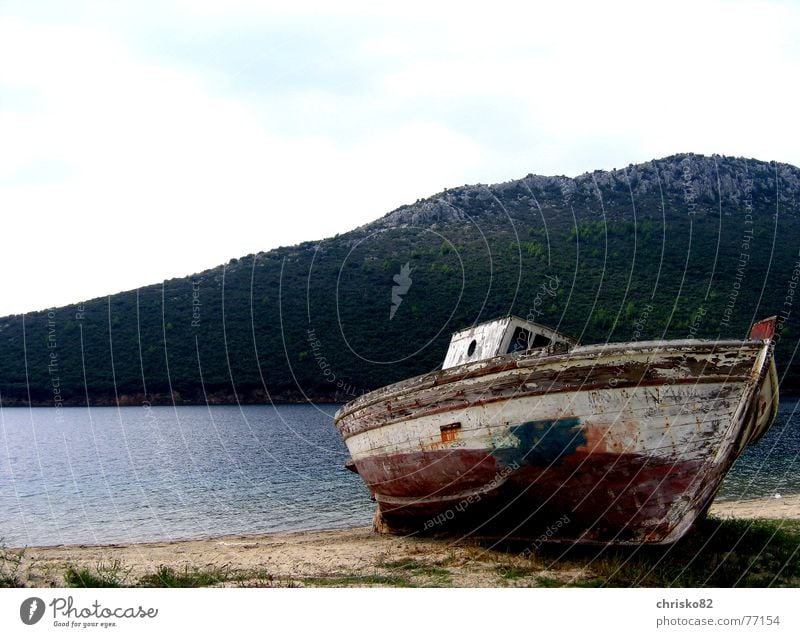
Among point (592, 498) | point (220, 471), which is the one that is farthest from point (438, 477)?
point (220, 471)

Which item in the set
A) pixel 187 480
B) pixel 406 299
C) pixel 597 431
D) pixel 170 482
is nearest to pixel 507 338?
pixel 597 431

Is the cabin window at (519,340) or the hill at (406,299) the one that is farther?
the hill at (406,299)

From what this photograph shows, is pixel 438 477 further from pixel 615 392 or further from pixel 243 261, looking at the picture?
pixel 243 261

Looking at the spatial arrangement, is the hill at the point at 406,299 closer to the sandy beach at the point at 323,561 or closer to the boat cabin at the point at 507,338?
the sandy beach at the point at 323,561

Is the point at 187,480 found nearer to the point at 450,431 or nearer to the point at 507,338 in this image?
the point at 450,431

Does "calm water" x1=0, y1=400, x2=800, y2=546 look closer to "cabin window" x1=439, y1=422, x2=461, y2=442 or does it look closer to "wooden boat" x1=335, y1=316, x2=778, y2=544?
"cabin window" x1=439, y1=422, x2=461, y2=442

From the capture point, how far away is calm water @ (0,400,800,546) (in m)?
19.2

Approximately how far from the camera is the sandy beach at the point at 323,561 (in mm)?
9664

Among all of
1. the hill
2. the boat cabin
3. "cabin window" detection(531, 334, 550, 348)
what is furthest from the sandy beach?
the hill

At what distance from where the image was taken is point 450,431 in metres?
11.3

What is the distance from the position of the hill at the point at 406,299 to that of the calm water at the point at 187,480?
7279mm

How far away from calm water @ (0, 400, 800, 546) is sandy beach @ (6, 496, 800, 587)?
7.47 feet

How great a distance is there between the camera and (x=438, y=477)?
468 inches

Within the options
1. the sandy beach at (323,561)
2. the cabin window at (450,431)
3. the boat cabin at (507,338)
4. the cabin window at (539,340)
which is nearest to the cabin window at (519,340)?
the boat cabin at (507,338)
